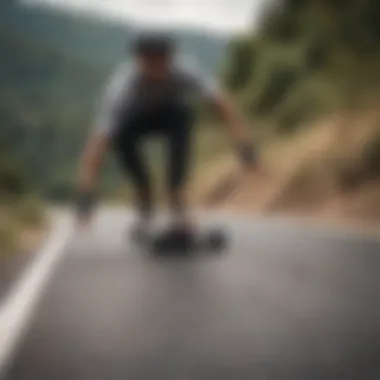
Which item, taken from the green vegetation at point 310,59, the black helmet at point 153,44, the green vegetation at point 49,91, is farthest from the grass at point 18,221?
the green vegetation at point 310,59

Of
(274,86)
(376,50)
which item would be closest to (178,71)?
(274,86)

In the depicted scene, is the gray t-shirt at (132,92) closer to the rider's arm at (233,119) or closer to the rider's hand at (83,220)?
the rider's arm at (233,119)

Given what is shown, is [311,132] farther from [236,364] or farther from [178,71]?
[236,364]

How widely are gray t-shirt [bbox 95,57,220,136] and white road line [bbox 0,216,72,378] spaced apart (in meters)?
0.20

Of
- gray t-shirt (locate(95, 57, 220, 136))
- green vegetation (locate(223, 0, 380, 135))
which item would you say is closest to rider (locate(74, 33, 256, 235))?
gray t-shirt (locate(95, 57, 220, 136))

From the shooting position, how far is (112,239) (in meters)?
2.01

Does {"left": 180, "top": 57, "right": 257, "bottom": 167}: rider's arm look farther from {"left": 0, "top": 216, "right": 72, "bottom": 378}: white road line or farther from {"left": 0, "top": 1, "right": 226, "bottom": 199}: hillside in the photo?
{"left": 0, "top": 216, "right": 72, "bottom": 378}: white road line

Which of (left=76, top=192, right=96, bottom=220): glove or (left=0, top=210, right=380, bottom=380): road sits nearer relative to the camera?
(left=0, top=210, right=380, bottom=380): road

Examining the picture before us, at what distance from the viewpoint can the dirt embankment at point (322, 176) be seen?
81.7 inches

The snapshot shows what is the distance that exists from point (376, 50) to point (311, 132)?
0.20 metres

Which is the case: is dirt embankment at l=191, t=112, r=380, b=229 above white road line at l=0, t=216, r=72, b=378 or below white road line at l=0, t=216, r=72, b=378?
above

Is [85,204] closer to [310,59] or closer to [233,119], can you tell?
[233,119]

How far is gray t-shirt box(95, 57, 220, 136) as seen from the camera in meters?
2.01

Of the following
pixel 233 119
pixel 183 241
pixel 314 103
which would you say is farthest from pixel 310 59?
pixel 183 241
